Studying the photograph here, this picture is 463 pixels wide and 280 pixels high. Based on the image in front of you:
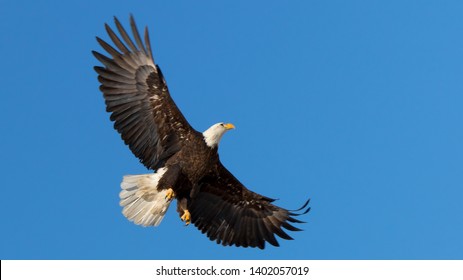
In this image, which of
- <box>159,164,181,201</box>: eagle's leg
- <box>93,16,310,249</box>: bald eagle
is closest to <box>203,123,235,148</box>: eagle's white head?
<box>93,16,310,249</box>: bald eagle

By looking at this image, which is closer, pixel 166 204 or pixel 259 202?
pixel 166 204

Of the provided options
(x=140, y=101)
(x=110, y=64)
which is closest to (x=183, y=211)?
(x=140, y=101)

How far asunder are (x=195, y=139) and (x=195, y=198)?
1034mm

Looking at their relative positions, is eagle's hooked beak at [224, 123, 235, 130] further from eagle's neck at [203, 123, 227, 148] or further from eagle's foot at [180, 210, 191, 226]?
eagle's foot at [180, 210, 191, 226]

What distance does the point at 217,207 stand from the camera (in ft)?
35.8

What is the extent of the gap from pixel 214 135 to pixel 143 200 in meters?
1.22

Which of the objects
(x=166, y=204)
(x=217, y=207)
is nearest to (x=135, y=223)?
(x=166, y=204)

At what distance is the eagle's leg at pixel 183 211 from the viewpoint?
33.1 ft

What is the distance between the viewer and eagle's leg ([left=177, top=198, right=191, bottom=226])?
33.1 ft

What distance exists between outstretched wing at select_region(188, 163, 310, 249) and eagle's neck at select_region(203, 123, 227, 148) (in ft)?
2.60

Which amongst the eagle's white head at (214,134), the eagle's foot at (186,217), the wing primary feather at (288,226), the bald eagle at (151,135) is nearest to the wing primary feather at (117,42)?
the bald eagle at (151,135)
